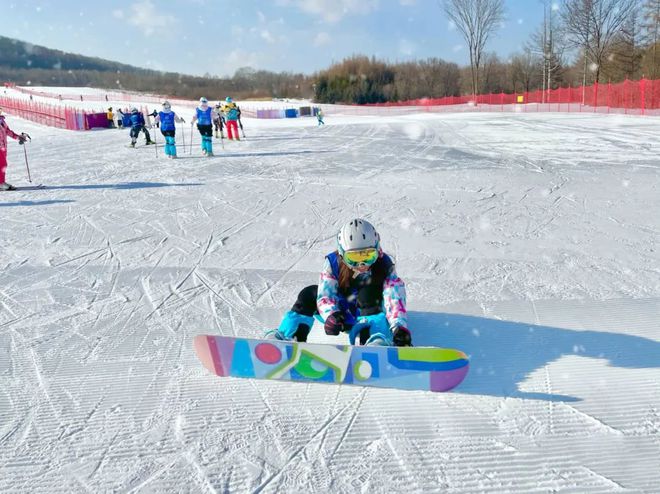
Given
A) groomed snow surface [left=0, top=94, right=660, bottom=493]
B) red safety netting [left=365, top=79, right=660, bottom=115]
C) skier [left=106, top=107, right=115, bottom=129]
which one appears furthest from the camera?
skier [left=106, top=107, right=115, bottom=129]

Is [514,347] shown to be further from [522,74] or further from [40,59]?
[40,59]

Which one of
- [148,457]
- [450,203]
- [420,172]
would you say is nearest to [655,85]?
[420,172]

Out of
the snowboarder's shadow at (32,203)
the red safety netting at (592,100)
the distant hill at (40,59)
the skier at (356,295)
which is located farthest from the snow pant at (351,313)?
the distant hill at (40,59)

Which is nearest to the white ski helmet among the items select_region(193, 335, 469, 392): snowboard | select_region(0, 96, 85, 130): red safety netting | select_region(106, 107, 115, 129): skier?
select_region(193, 335, 469, 392): snowboard

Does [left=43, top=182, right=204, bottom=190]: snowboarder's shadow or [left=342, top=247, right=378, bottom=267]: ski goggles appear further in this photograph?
[left=43, top=182, right=204, bottom=190]: snowboarder's shadow

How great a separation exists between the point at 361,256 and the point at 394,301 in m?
0.38

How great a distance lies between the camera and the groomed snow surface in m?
2.37

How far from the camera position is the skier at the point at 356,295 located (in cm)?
324

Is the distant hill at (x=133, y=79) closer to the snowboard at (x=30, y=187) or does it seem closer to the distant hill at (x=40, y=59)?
the distant hill at (x=40, y=59)

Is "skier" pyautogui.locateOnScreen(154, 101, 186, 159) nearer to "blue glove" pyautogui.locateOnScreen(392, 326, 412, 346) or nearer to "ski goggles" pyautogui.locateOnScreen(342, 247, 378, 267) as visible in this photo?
"ski goggles" pyautogui.locateOnScreen(342, 247, 378, 267)

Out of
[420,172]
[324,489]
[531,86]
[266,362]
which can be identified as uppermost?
[531,86]

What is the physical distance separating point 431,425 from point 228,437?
3.43 ft

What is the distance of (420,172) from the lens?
10.4 m

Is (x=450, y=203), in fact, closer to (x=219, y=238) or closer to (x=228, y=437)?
(x=219, y=238)
